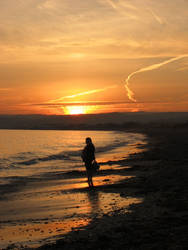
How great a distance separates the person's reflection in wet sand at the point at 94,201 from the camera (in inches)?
368

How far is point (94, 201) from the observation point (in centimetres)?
1059

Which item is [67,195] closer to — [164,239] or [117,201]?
[117,201]

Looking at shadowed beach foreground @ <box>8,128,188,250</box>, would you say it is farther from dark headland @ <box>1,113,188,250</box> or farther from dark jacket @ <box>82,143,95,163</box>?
dark jacket @ <box>82,143,95,163</box>

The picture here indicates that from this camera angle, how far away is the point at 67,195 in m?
12.0

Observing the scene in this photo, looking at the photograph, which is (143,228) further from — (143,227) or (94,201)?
(94,201)

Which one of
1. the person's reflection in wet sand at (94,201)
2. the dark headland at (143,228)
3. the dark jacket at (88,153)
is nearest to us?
the dark headland at (143,228)

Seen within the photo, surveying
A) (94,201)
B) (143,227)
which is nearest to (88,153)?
(94,201)

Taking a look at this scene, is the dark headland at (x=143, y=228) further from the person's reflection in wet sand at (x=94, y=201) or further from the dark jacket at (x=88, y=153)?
the dark jacket at (x=88, y=153)

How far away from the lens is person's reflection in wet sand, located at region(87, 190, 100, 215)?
9.34 m

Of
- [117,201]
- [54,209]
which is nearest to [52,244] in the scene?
[54,209]

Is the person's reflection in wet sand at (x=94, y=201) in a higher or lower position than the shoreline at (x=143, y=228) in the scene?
higher

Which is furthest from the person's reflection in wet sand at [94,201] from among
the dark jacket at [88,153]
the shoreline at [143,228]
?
the dark jacket at [88,153]

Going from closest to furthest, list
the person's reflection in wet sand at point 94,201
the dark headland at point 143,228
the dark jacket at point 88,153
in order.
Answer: the dark headland at point 143,228 → the person's reflection in wet sand at point 94,201 → the dark jacket at point 88,153

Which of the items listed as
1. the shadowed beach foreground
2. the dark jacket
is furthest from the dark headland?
the dark jacket
